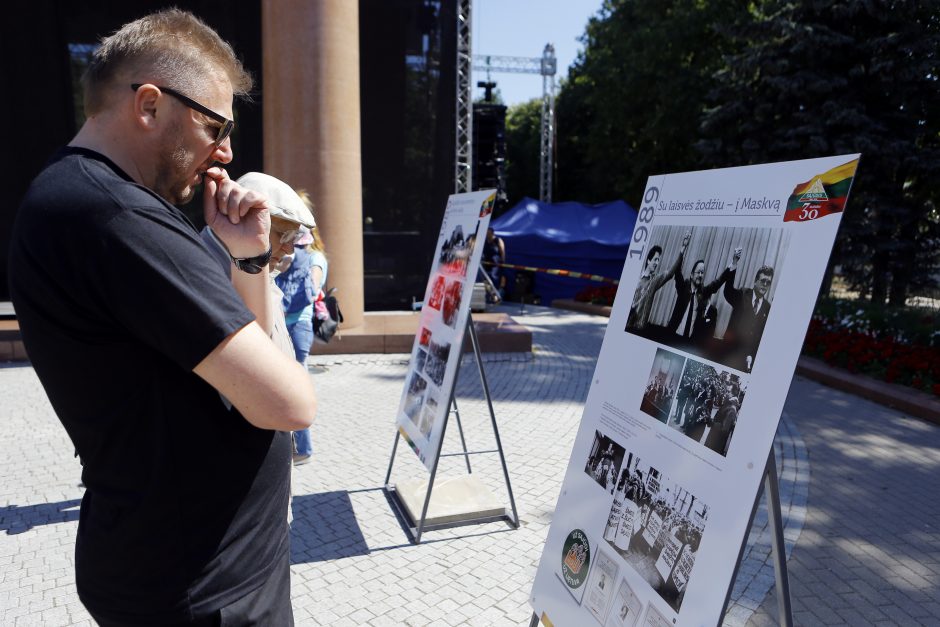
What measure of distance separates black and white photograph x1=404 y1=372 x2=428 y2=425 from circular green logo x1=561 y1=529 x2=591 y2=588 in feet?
6.48

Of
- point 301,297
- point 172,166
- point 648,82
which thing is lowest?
point 301,297

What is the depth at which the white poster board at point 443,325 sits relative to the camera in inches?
142

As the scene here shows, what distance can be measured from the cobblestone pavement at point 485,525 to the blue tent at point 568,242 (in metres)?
9.00

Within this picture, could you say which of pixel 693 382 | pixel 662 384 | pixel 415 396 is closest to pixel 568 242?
pixel 415 396

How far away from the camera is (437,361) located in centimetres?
389

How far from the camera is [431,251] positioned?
1216cm

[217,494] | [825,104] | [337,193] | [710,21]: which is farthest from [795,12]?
[217,494]

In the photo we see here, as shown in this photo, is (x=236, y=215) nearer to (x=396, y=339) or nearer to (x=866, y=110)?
(x=396, y=339)

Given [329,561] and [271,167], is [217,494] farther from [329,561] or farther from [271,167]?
[271,167]

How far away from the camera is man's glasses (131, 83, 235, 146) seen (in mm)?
1181

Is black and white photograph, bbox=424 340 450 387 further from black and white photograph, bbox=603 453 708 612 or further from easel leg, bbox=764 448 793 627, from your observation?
Answer: easel leg, bbox=764 448 793 627

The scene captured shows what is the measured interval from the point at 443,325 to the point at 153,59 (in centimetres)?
283

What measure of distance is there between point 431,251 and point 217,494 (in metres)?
11.0

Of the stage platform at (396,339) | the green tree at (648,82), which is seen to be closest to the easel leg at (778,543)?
the stage platform at (396,339)
